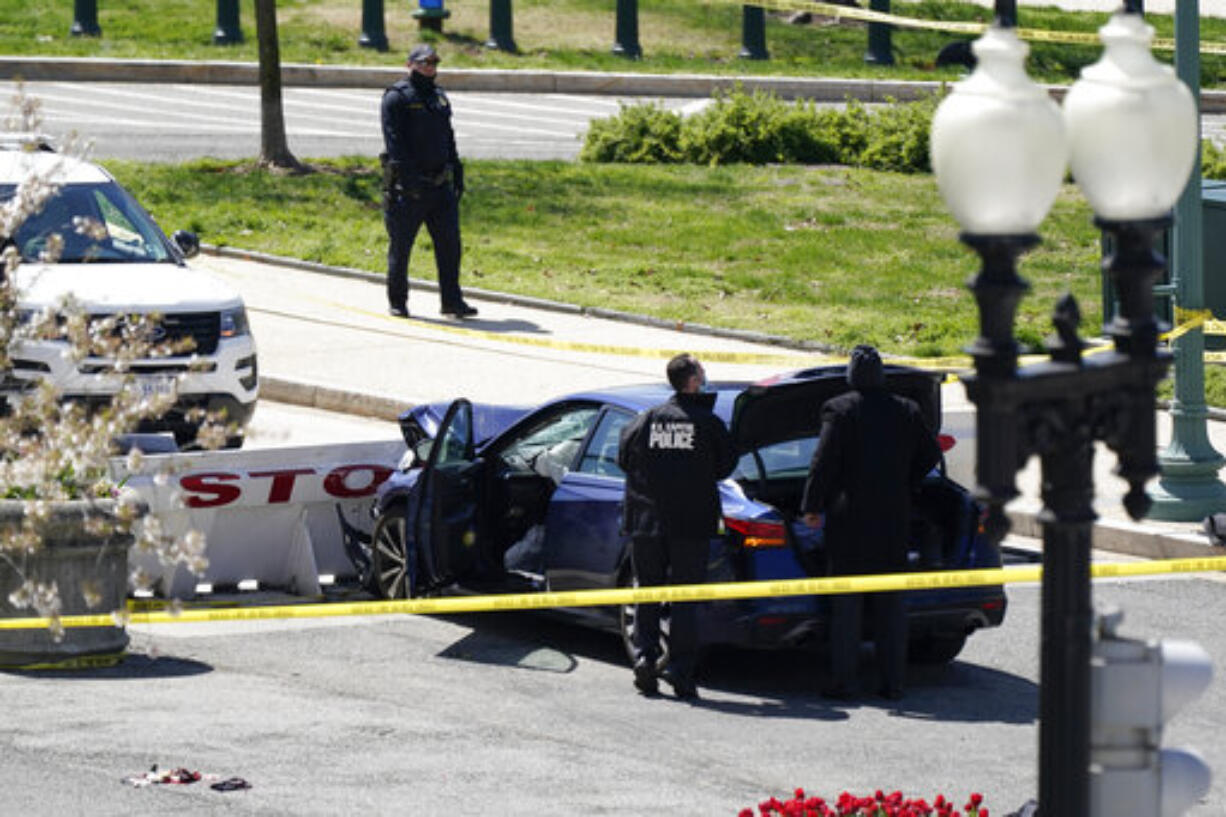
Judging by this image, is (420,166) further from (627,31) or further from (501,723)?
(627,31)

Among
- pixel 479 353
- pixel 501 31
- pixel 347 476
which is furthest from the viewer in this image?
pixel 501 31

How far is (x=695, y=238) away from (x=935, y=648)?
12675 millimetres

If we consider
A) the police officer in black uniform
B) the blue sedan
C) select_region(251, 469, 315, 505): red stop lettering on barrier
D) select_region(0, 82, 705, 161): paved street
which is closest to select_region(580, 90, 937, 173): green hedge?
select_region(0, 82, 705, 161): paved street

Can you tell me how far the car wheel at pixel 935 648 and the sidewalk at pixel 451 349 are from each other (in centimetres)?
394

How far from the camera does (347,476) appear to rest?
584 inches

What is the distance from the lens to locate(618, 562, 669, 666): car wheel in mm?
12430

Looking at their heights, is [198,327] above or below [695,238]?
above

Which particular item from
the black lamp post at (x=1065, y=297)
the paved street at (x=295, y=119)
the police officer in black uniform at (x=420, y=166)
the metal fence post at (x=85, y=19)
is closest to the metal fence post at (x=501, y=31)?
the paved street at (x=295, y=119)

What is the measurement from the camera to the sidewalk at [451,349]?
64.3ft

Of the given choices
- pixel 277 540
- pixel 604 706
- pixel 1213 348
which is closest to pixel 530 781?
pixel 604 706

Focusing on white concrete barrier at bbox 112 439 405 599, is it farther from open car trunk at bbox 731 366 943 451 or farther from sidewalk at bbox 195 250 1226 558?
sidewalk at bbox 195 250 1226 558

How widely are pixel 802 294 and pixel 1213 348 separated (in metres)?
3.86

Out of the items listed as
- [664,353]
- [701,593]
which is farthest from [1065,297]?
[664,353]

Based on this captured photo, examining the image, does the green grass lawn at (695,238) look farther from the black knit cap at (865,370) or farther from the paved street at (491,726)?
the black knit cap at (865,370)
